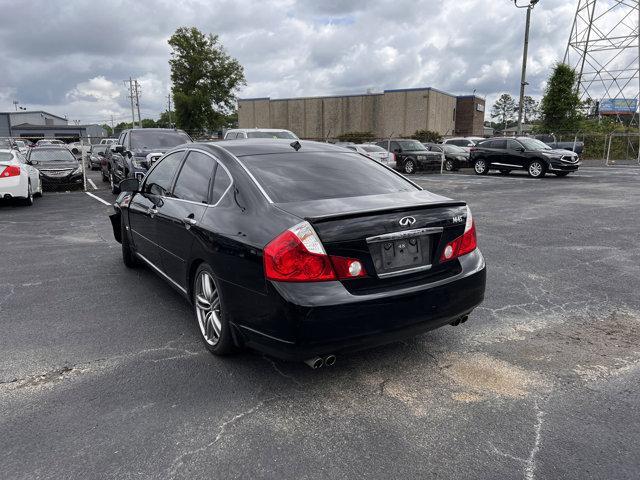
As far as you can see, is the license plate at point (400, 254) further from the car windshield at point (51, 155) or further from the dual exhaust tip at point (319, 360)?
the car windshield at point (51, 155)

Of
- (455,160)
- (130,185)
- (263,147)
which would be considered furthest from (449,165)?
(263,147)

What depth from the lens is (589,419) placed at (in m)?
2.86

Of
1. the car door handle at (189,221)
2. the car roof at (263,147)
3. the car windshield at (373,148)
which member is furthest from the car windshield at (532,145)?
the car door handle at (189,221)

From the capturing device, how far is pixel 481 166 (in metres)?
21.5

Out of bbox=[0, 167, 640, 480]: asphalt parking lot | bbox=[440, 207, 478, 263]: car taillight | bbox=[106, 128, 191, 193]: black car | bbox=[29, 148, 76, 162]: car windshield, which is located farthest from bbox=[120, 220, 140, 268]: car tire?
bbox=[29, 148, 76, 162]: car windshield

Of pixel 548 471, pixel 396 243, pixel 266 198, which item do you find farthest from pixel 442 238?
pixel 548 471

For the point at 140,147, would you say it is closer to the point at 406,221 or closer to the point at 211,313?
the point at 211,313

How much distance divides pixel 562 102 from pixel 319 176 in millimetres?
34854

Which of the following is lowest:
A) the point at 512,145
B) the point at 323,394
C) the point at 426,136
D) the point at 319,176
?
the point at 323,394

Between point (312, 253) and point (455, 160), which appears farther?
point (455, 160)

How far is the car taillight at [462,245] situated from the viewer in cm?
331

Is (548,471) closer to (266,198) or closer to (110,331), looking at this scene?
(266,198)

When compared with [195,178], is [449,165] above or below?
below

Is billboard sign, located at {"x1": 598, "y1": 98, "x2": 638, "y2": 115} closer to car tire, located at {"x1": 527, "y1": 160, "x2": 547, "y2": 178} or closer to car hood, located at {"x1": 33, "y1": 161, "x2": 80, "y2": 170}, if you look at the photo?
car tire, located at {"x1": 527, "y1": 160, "x2": 547, "y2": 178}
